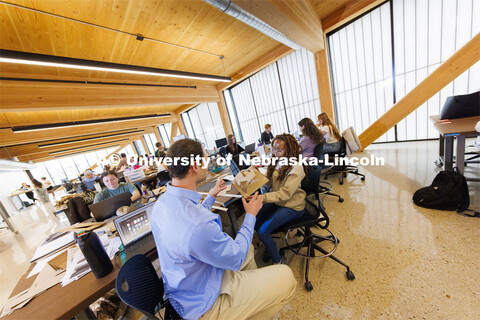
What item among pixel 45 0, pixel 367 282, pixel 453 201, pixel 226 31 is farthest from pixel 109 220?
pixel 226 31

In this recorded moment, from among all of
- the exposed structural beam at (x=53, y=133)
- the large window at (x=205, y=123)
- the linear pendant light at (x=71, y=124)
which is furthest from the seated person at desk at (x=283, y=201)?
the exposed structural beam at (x=53, y=133)

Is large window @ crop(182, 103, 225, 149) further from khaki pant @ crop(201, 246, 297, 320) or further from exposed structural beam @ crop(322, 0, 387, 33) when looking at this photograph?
khaki pant @ crop(201, 246, 297, 320)

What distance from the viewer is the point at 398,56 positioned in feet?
13.7

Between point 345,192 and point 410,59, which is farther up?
point 410,59

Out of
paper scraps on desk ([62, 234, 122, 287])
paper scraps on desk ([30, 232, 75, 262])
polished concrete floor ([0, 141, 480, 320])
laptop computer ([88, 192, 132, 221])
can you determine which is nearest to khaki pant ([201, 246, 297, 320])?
polished concrete floor ([0, 141, 480, 320])

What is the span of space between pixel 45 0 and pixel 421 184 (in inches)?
234

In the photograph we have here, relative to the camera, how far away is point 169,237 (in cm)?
82

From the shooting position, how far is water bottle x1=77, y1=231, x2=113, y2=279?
907 mm

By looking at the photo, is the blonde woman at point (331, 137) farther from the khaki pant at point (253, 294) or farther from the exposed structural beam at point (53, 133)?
the exposed structural beam at point (53, 133)

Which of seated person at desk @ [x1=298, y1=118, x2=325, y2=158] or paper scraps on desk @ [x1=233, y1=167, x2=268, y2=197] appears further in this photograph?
seated person at desk @ [x1=298, y1=118, x2=325, y2=158]

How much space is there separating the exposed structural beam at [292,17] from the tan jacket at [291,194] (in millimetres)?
2397

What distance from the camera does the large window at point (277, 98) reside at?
5504mm

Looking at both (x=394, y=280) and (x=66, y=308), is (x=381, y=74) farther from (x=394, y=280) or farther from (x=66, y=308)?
(x=66, y=308)

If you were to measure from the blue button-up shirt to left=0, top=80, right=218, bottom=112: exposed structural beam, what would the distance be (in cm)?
493
